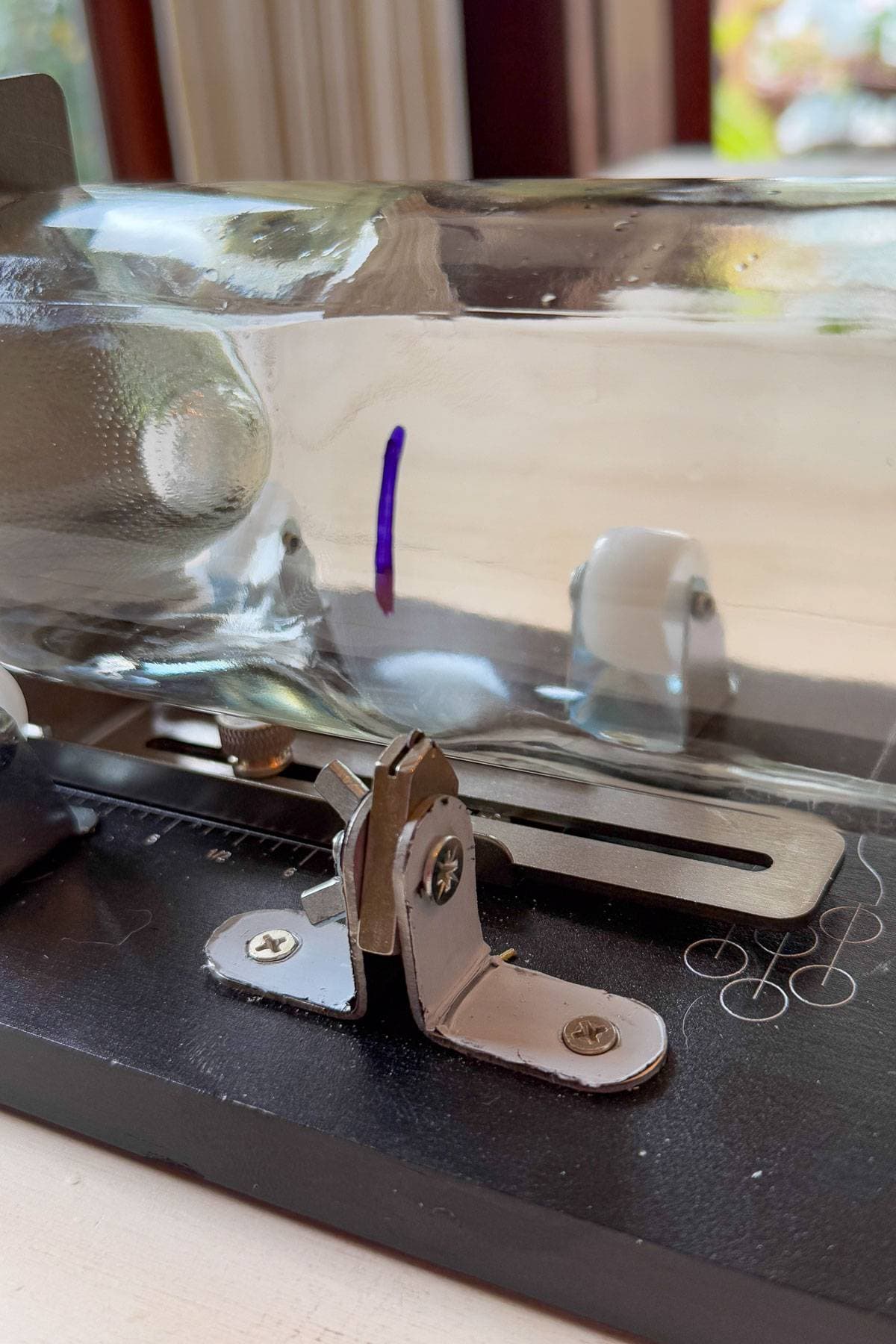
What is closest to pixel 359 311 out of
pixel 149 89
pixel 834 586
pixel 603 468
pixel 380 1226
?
pixel 603 468

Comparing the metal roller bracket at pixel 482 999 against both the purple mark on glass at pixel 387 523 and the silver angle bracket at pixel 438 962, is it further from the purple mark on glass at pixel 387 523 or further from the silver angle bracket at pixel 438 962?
the purple mark on glass at pixel 387 523

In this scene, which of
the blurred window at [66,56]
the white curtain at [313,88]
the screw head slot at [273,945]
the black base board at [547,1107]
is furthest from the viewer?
the white curtain at [313,88]

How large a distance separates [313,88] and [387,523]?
1.05 meters

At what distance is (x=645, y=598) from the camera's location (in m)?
0.61

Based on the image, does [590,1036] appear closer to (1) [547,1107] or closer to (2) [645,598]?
(1) [547,1107]

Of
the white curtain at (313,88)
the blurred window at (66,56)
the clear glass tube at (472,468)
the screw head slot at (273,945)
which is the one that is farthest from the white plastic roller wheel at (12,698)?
the white curtain at (313,88)

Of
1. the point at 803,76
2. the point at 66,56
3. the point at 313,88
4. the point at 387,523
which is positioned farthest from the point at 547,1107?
the point at 803,76

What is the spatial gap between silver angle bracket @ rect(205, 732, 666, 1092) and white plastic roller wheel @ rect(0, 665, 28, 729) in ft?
0.70

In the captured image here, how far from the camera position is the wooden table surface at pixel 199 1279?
471mm

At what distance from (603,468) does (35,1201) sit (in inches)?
17.2

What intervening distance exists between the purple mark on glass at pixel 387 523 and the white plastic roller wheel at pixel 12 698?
0.65ft

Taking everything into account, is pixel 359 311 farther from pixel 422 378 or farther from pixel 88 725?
pixel 88 725

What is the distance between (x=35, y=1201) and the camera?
532mm

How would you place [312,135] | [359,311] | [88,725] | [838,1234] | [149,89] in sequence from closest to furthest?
[838,1234]
[359,311]
[88,725]
[149,89]
[312,135]
